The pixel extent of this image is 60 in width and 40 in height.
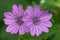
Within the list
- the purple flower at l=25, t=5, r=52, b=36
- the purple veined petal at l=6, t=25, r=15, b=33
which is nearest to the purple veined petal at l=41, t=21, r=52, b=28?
the purple flower at l=25, t=5, r=52, b=36

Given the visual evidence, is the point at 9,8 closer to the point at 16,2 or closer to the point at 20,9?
the point at 16,2

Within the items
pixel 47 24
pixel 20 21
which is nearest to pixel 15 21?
pixel 20 21

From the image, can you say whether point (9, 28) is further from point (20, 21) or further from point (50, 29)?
point (50, 29)

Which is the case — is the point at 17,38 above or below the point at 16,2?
below

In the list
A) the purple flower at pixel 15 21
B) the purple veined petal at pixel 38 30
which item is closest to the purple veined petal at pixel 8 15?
the purple flower at pixel 15 21

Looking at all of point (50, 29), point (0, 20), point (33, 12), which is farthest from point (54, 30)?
point (0, 20)

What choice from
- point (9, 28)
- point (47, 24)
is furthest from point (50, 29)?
point (9, 28)

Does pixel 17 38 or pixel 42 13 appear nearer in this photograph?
pixel 42 13

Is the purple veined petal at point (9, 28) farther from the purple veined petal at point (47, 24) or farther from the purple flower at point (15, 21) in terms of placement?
the purple veined petal at point (47, 24)
